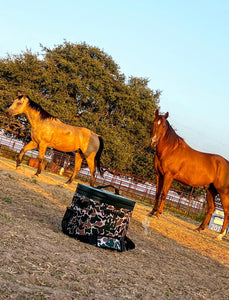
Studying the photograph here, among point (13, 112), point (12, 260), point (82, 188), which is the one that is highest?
point (13, 112)

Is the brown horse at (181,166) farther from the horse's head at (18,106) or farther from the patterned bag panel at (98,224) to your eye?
the horse's head at (18,106)

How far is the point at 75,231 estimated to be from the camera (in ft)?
A: 16.4

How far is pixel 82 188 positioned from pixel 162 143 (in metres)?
4.60

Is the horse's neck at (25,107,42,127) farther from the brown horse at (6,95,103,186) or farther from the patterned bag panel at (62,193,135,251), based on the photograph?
the patterned bag panel at (62,193,135,251)

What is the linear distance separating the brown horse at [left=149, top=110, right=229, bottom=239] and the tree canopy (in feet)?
52.4

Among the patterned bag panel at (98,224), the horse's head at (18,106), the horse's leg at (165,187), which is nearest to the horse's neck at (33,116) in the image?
the horse's head at (18,106)

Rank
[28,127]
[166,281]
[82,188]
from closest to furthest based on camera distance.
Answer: [166,281]
[82,188]
[28,127]

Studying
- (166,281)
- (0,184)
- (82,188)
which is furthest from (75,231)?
(0,184)

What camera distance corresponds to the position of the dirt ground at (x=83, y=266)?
2.88m

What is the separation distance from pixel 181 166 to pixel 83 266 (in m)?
6.48

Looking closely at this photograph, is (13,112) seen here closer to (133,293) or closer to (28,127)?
(133,293)

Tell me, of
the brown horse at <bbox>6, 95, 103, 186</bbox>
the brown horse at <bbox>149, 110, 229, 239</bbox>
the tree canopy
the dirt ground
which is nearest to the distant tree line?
the tree canopy

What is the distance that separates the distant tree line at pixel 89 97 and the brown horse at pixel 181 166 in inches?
630

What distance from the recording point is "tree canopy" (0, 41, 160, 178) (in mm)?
26406
